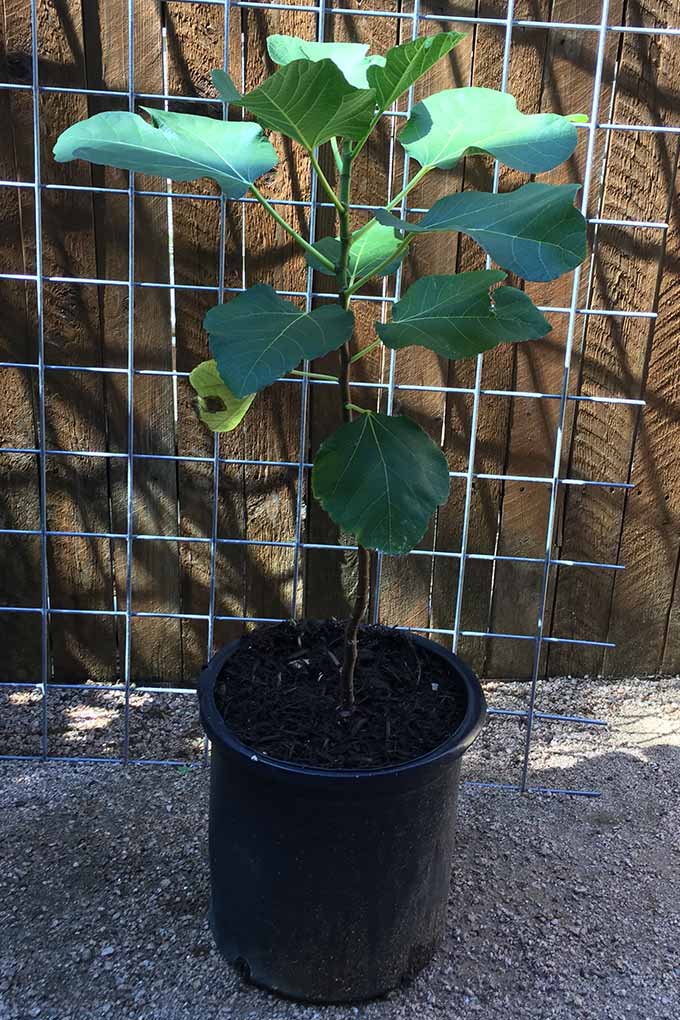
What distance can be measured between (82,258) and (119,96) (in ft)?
1.27

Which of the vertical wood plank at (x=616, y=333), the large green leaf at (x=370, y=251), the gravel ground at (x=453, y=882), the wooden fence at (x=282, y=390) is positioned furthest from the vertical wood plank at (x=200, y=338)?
the vertical wood plank at (x=616, y=333)

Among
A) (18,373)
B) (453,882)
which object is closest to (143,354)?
(18,373)

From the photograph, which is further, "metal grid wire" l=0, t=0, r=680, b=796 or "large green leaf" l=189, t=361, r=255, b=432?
"metal grid wire" l=0, t=0, r=680, b=796

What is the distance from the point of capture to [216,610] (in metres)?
2.59

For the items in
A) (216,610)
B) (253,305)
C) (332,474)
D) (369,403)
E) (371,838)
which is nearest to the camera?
(253,305)

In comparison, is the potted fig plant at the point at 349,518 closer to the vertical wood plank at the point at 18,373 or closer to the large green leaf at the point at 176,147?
the large green leaf at the point at 176,147

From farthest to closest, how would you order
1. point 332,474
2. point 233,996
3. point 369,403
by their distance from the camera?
1. point 369,403
2. point 233,996
3. point 332,474

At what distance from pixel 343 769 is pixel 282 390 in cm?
112

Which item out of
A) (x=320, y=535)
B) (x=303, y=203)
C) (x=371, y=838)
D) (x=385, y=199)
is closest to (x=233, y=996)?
(x=371, y=838)

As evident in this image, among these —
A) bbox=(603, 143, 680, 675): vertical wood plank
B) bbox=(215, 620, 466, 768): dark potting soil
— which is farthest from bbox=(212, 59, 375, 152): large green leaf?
bbox=(603, 143, 680, 675): vertical wood plank

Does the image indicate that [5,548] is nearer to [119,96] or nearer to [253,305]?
[119,96]

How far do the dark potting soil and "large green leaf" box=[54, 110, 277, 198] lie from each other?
3.01ft

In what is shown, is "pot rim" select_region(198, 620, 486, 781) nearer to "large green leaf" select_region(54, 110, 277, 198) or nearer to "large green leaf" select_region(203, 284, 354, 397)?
"large green leaf" select_region(203, 284, 354, 397)

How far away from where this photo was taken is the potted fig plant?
1298 mm
